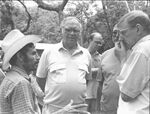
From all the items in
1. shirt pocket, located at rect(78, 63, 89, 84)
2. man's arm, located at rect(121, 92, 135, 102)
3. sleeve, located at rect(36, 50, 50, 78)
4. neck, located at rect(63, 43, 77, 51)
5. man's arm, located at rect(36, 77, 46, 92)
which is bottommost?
man's arm, located at rect(36, 77, 46, 92)

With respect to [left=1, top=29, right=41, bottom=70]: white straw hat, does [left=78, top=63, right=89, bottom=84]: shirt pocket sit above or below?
below

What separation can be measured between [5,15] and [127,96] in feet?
55.9

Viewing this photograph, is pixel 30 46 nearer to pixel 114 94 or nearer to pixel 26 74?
pixel 26 74

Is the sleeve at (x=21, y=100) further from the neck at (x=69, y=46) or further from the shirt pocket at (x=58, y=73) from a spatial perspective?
the neck at (x=69, y=46)

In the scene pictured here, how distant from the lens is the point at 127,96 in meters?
3.03

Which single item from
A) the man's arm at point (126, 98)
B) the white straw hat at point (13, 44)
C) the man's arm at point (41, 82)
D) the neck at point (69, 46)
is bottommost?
the man's arm at point (41, 82)

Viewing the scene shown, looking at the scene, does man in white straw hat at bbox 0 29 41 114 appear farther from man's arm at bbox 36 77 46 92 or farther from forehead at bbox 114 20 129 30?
man's arm at bbox 36 77 46 92

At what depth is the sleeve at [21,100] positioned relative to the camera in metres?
2.81

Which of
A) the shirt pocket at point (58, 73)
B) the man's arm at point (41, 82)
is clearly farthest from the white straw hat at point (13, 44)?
the man's arm at point (41, 82)

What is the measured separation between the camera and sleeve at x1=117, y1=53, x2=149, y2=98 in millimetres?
2934

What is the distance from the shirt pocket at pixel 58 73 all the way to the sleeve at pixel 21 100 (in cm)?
164

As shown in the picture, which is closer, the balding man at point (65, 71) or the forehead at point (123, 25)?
the forehead at point (123, 25)

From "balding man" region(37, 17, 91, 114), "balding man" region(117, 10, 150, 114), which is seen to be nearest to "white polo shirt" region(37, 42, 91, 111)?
"balding man" region(37, 17, 91, 114)

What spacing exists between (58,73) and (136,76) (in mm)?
1711
